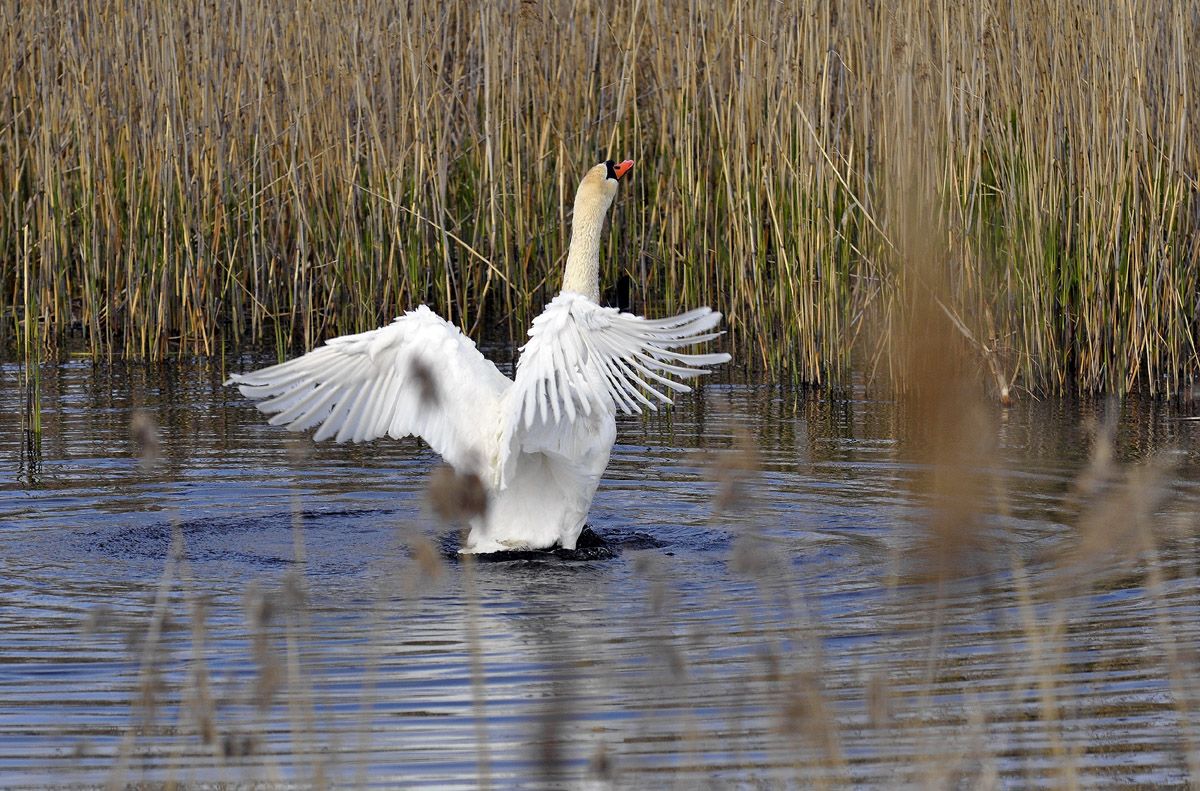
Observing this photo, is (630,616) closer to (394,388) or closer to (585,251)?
(394,388)

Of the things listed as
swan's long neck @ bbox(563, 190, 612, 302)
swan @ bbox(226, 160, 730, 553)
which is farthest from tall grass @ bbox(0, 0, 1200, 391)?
swan @ bbox(226, 160, 730, 553)

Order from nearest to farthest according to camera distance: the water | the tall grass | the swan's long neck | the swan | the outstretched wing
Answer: the water, the outstretched wing, the swan, the swan's long neck, the tall grass

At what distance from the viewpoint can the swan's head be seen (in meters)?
7.57

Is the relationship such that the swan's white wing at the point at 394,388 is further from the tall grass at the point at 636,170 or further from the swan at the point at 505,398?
the tall grass at the point at 636,170

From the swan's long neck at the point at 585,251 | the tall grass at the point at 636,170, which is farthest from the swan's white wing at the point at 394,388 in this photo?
Result: the tall grass at the point at 636,170

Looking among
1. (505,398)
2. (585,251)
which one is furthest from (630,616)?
(585,251)

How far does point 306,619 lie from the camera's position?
5.41 metres

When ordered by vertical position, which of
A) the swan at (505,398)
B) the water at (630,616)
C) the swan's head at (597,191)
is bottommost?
the water at (630,616)

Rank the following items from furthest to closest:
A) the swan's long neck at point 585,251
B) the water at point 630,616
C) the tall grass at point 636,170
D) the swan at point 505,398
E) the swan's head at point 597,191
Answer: the tall grass at point 636,170 < the swan's head at point 597,191 < the swan's long neck at point 585,251 < the swan at point 505,398 < the water at point 630,616

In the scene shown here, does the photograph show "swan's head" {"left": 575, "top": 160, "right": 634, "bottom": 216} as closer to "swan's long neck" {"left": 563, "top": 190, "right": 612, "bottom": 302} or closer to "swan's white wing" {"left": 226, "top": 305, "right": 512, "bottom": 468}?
"swan's long neck" {"left": 563, "top": 190, "right": 612, "bottom": 302}

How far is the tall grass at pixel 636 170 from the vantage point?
29.0 feet

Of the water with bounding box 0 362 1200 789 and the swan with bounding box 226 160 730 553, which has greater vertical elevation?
the swan with bounding box 226 160 730 553

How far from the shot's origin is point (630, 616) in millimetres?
5379

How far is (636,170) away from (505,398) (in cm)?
518
